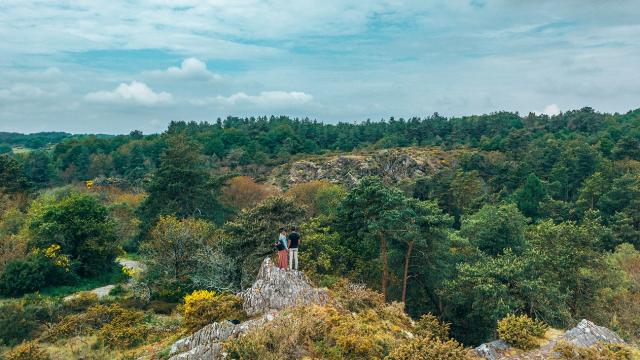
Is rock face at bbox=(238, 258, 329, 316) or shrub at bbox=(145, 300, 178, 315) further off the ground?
rock face at bbox=(238, 258, 329, 316)

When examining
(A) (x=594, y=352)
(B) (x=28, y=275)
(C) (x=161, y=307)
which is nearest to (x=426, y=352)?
(A) (x=594, y=352)

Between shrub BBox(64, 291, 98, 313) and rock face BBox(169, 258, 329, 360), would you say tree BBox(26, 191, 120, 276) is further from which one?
rock face BBox(169, 258, 329, 360)

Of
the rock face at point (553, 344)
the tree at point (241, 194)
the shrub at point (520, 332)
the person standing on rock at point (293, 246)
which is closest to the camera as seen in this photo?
the rock face at point (553, 344)

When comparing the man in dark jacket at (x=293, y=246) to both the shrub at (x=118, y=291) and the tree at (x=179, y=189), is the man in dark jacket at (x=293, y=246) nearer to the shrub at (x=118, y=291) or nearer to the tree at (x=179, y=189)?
the shrub at (x=118, y=291)

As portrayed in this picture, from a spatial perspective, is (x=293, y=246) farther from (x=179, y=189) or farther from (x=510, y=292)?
(x=179, y=189)

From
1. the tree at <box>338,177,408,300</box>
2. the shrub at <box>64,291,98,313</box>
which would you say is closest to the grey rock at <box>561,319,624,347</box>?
the tree at <box>338,177,408,300</box>

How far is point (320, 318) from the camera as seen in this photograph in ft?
39.9

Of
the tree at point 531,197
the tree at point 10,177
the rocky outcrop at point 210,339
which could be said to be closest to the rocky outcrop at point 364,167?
the tree at point 531,197

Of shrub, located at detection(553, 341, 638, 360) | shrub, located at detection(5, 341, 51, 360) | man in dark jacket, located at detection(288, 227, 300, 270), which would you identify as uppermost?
man in dark jacket, located at detection(288, 227, 300, 270)

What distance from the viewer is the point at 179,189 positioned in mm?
41250

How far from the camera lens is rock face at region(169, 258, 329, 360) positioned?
12.6m

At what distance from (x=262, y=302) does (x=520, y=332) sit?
812 cm

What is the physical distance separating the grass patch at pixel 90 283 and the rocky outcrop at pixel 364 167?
136ft

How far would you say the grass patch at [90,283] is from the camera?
30.1m
